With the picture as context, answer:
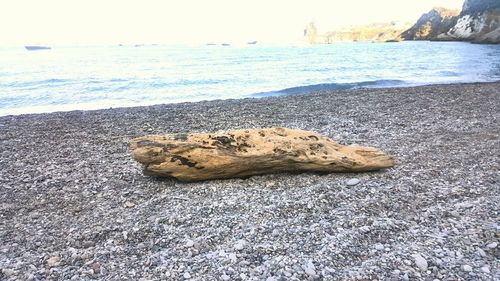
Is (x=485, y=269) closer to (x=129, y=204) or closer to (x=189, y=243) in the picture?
(x=189, y=243)

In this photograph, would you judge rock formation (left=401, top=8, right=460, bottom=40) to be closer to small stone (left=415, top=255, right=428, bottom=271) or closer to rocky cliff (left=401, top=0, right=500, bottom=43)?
rocky cliff (left=401, top=0, right=500, bottom=43)

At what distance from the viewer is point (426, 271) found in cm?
362

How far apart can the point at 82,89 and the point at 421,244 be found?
76.4ft

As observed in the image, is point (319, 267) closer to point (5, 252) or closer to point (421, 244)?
point (421, 244)

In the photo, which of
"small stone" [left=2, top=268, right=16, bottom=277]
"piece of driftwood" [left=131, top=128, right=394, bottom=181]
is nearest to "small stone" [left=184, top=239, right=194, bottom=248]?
"small stone" [left=2, top=268, right=16, bottom=277]

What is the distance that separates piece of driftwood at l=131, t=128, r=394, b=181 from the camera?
6055 millimetres

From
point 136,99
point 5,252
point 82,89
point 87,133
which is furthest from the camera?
point 82,89

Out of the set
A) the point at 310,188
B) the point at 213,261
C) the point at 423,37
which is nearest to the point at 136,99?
the point at 310,188

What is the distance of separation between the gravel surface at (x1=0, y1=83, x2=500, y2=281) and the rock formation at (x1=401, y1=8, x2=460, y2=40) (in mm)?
107093

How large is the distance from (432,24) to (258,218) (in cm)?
12658

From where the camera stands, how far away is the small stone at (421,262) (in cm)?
368

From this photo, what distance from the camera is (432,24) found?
11338 cm

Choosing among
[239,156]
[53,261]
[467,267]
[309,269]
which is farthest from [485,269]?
[53,261]

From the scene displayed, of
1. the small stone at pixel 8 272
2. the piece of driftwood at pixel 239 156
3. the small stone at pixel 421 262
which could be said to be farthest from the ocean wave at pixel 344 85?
the small stone at pixel 8 272
